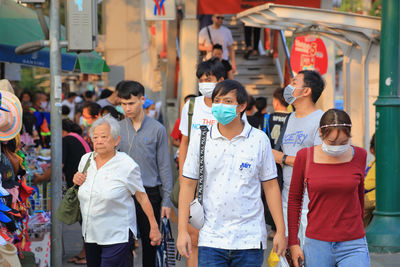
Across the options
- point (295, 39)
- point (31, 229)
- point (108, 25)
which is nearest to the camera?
point (31, 229)

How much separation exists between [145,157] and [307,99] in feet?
5.20

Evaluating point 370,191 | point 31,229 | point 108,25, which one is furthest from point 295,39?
point 108,25

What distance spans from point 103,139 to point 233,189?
1.63 meters

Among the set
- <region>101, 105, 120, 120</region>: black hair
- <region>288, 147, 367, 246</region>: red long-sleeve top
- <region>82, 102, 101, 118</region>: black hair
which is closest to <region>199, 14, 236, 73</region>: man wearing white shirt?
<region>101, 105, 120, 120</region>: black hair

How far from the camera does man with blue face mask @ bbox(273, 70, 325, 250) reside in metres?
5.70

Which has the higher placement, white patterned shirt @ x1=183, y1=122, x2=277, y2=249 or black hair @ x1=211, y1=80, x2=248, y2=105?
black hair @ x1=211, y1=80, x2=248, y2=105

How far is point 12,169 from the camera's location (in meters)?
6.43

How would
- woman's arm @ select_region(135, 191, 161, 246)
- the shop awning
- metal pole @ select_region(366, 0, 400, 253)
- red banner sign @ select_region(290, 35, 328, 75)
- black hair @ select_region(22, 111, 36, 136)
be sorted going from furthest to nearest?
1. red banner sign @ select_region(290, 35, 328, 75)
2. black hair @ select_region(22, 111, 36, 136)
3. the shop awning
4. metal pole @ select_region(366, 0, 400, 253)
5. woman's arm @ select_region(135, 191, 161, 246)

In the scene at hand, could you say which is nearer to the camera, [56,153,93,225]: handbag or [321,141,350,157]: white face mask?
[321,141,350,157]: white face mask

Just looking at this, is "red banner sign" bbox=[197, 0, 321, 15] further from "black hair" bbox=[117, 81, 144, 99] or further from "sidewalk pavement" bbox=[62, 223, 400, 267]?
"black hair" bbox=[117, 81, 144, 99]

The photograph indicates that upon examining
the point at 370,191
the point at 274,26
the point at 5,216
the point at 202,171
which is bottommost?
the point at 370,191

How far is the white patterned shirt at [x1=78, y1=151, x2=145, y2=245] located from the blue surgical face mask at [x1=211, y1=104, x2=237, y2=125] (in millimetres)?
1376

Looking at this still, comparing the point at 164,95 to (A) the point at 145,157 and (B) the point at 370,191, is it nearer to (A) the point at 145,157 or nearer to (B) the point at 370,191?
(B) the point at 370,191

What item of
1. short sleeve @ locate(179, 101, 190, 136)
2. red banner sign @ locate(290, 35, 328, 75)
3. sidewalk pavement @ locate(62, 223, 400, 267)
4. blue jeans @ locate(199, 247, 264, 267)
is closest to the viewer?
blue jeans @ locate(199, 247, 264, 267)
